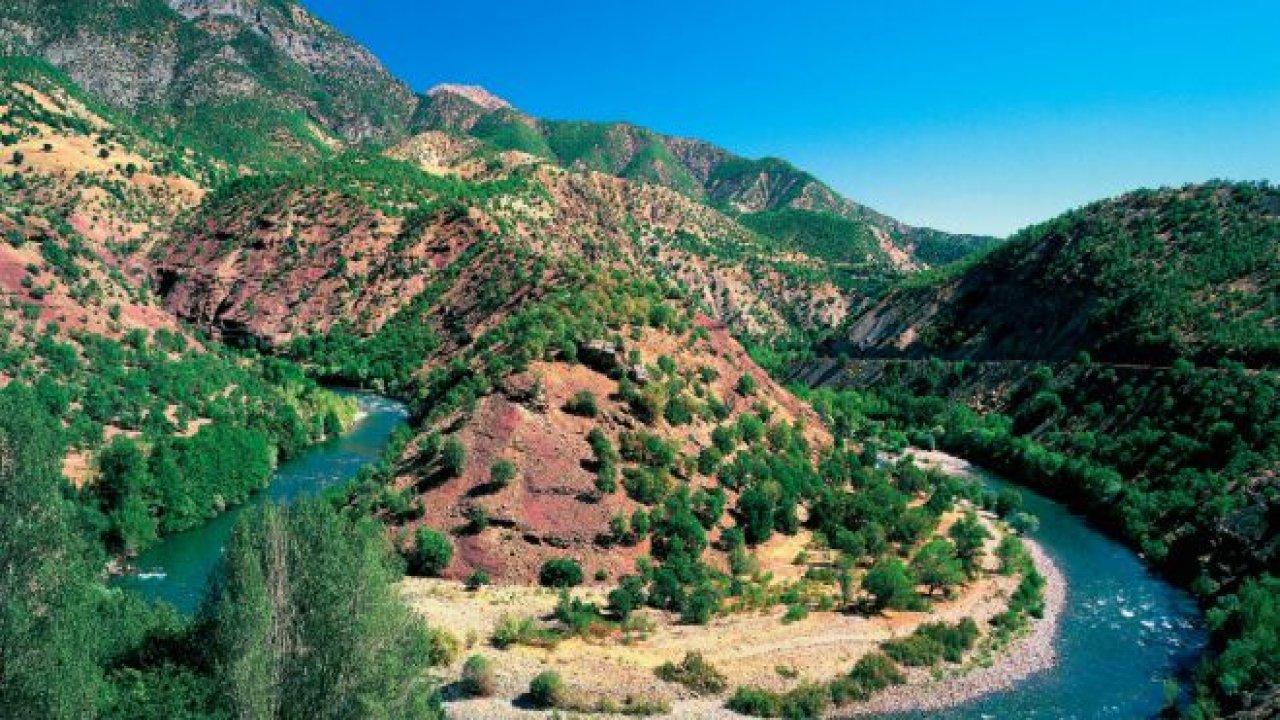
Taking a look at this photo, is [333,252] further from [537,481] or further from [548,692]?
[548,692]

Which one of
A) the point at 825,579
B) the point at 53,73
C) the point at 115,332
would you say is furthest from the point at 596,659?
the point at 53,73

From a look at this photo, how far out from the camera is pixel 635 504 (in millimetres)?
59375

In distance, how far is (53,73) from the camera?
598ft

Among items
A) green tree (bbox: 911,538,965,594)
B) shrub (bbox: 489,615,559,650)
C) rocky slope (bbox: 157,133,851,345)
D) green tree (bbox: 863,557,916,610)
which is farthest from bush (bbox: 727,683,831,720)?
rocky slope (bbox: 157,133,851,345)

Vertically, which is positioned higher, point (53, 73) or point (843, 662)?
point (53, 73)

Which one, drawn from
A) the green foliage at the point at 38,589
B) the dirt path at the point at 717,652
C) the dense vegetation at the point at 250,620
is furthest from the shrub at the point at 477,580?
the green foliage at the point at 38,589

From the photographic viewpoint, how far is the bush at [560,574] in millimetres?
52938

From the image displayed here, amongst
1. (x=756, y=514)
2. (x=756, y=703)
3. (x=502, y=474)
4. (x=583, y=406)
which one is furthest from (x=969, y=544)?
(x=502, y=474)

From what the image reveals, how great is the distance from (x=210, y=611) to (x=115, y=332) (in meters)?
61.9

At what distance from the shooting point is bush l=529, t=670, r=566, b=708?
39500mm

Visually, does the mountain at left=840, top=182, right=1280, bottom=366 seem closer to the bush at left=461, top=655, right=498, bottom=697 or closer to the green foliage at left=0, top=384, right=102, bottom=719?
the bush at left=461, top=655, right=498, bottom=697

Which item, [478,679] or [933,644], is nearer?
[478,679]

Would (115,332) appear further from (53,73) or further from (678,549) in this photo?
(53,73)

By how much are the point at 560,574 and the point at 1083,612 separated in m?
32.5
